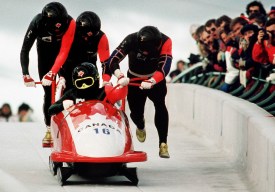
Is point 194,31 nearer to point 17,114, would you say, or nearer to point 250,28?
point 250,28

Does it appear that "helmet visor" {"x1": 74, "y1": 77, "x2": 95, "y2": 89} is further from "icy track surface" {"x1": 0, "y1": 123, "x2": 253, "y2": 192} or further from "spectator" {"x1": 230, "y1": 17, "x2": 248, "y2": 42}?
"spectator" {"x1": 230, "y1": 17, "x2": 248, "y2": 42}

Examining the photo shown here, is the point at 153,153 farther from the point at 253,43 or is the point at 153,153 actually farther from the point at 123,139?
the point at 123,139

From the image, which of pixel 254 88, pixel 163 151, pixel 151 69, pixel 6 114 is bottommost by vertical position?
pixel 6 114

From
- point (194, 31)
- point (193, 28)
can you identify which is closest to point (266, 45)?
point (194, 31)

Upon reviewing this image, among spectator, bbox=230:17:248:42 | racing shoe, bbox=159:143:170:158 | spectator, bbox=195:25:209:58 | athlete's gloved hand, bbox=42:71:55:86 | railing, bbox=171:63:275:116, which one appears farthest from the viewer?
spectator, bbox=195:25:209:58

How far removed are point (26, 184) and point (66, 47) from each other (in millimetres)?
2001

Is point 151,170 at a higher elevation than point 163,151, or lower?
lower

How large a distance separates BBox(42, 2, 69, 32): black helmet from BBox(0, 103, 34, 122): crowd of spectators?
35.8 feet

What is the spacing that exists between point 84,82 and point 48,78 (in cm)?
94

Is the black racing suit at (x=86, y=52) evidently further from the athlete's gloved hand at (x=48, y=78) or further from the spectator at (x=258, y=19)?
the spectator at (x=258, y=19)

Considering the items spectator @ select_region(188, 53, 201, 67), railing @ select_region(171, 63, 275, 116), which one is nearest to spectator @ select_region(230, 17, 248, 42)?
railing @ select_region(171, 63, 275, 116)

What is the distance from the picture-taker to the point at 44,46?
12531mm

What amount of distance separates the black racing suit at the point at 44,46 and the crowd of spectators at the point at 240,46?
2.37 m

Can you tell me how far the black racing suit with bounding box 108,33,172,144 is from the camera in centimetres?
1195
